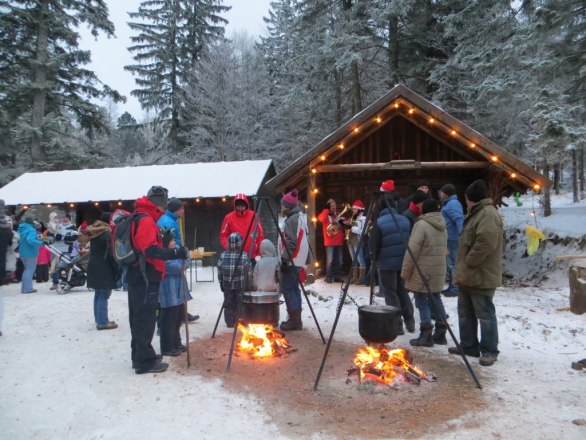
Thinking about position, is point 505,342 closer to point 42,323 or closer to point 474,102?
point 42,323

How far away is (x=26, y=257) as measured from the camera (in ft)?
34.1

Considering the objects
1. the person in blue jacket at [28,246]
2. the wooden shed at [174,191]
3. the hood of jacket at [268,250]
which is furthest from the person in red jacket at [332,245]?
the person in blue jacket at [28,246]

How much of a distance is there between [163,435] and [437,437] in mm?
2318

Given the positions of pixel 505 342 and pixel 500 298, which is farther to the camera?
pixel 500 298

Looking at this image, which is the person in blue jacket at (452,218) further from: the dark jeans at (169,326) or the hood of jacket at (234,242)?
the dark jeans at (169,326)

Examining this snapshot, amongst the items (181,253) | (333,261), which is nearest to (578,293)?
(333,261)

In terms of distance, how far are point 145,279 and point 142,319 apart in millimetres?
485

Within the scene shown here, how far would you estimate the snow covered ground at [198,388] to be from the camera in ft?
11.7

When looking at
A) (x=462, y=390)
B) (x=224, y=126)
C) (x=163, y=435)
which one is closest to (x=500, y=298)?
(x=462, y=390)

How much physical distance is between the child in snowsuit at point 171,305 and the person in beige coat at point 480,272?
367 centimetres

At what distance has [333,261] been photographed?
10680mm

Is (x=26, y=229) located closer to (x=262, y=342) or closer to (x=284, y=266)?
(x=284, y=266)

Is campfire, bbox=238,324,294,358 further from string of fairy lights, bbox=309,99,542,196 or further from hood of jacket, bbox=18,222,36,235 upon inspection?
hood of jacket, bbox=18,222,36,235

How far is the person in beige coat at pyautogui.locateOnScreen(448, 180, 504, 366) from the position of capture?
488 centimetres
